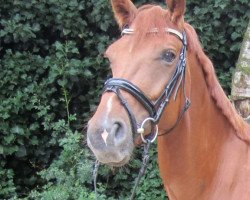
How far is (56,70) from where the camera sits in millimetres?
5000

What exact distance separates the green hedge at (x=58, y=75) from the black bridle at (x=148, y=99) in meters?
2.59

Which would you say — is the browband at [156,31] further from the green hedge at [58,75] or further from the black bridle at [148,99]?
the green hedge at [58,75]

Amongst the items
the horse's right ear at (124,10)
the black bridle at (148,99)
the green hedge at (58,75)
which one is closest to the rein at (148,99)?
the black bridle at (148,99)

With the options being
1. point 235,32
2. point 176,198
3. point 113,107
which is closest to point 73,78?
point 235,32

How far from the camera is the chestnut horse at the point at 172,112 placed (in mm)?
2000

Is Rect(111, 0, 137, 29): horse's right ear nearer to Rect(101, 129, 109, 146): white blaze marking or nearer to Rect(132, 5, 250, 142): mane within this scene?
Rect(132, 5, 250, 142): mane

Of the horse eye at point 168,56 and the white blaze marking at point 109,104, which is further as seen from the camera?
the horse eye at point 168,56

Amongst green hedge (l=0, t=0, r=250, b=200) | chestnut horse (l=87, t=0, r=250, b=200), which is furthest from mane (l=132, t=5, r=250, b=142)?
green hedge (l=0, t=0, r=250, b=200)

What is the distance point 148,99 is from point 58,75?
3072 millimetres

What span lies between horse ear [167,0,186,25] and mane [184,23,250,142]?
0.09 m

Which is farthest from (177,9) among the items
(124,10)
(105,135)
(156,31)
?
(105,135)

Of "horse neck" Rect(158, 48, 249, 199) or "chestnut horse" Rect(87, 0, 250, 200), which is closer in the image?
"chestnut horse" Rect(87, 0, 250, 200)

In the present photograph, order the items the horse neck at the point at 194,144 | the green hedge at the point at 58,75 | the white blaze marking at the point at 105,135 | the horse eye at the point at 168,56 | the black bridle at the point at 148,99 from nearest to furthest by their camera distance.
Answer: the white blaze marking at the point at 105,135
the black bridle at the point at 148,99
the horse eye at the point at 168,56
the horse neck at the point at 194,144
the green hedge at the point at 58,75

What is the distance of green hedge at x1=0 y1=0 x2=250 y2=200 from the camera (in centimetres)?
488
